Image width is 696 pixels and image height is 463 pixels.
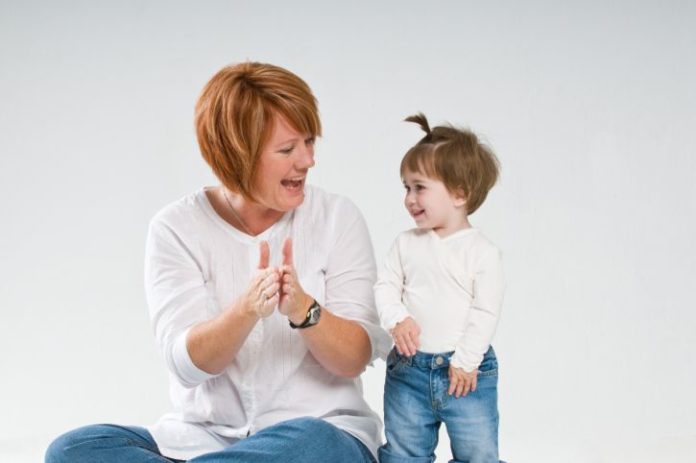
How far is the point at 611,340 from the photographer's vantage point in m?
4.19

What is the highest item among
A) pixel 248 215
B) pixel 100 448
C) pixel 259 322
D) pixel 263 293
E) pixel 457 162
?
pixel 457 162

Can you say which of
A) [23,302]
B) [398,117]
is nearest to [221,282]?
[398,117]

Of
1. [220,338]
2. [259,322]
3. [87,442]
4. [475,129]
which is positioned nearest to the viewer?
[220,338]

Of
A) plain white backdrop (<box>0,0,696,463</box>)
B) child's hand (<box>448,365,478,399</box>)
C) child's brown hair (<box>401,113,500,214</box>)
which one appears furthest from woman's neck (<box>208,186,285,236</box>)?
plain white backdrop (<box>0,0,696,463</box>)

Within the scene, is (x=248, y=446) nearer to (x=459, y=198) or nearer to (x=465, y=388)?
(x=465, y=388)

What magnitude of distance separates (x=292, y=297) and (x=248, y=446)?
338 mm

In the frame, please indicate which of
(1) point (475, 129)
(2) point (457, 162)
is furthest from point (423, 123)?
(1) point (475, 129)

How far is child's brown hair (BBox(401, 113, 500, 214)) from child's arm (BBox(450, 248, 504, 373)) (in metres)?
0.14

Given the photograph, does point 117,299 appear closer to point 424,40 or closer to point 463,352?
point 424,40

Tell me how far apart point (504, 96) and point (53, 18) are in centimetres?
165

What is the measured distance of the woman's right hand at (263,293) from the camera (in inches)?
91.7

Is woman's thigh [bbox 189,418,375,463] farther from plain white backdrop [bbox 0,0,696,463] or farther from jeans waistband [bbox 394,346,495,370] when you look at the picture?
plain white backdrop [bbox 0,0,696,463]

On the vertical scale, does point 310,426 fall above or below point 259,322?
below

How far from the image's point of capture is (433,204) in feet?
8.06
